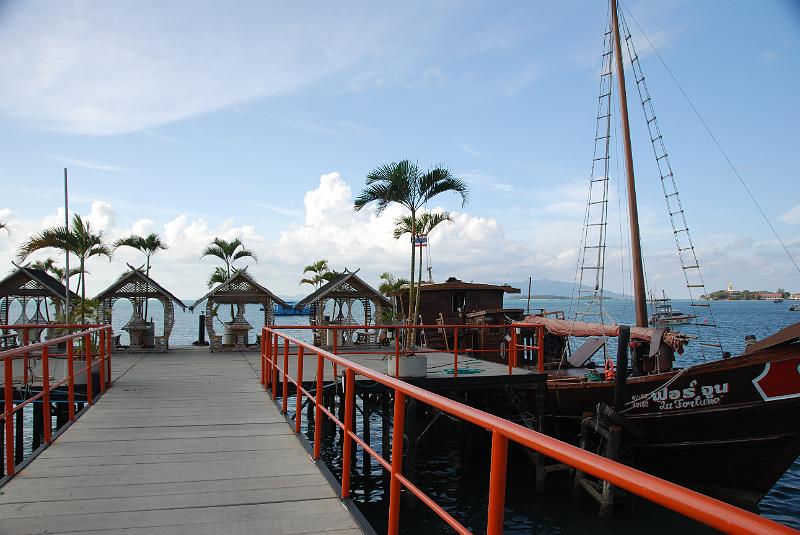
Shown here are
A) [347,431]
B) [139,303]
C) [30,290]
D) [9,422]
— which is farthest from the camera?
[139,303]

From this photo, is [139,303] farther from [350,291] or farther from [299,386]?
[299,386]

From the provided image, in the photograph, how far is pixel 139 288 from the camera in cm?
2075

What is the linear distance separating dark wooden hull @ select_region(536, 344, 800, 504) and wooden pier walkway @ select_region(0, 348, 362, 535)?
710cm

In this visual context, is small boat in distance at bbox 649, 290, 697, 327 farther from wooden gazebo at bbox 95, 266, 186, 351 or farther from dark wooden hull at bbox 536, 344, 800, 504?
wooden gazebo at bbox 95, 266, 186, 351

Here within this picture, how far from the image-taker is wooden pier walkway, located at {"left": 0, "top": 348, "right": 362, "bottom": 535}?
4281 mm

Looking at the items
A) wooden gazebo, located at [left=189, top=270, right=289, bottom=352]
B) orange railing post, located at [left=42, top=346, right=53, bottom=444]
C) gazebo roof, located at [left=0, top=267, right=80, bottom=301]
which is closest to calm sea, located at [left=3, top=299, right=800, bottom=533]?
orange railing post, located at [left=42, top=346, right=53, bottom=444]

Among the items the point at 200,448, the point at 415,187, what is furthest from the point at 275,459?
the point at 415,187

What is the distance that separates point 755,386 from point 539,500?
4281 mm

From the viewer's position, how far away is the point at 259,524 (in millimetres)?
4301

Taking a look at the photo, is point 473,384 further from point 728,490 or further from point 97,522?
point 97,522

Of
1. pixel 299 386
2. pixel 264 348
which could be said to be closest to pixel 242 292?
pixel 264 348

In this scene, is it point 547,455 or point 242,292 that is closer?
point 547,455

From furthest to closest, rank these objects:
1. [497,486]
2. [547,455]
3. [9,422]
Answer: [9,422], [497,486], [547,455]

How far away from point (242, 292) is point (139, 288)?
11.0 ft
